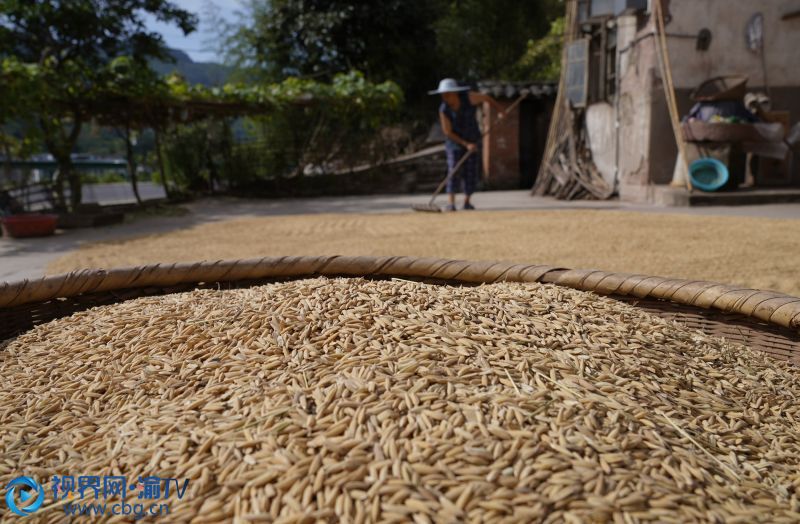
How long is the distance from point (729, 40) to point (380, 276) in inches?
270

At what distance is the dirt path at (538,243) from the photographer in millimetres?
3195

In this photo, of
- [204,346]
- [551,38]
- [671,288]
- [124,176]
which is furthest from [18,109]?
[124,176]

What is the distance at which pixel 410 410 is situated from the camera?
3.14 feet

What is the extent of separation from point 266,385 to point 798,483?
2.85 ft

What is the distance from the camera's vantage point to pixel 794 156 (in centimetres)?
718

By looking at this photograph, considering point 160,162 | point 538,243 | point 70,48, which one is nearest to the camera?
point 538,243

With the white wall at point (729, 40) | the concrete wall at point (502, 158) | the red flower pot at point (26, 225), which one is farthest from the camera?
the concrete wall at point (502, 158)

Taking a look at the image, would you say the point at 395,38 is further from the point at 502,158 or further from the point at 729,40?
the point at 729,40

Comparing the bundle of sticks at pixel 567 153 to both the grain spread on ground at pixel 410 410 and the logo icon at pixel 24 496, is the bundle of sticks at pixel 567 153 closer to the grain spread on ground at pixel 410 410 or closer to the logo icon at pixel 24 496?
the grain spread on ground at pixel 410 410

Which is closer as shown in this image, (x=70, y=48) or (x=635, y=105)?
(x=635, y=105)

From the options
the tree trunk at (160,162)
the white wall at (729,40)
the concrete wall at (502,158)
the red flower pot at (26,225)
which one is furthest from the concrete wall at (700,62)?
the tree trunk at (160,162)

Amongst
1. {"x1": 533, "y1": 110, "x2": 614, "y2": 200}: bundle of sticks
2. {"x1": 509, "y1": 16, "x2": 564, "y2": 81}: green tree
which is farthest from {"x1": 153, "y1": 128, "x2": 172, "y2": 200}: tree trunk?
{"x1": 509, "y1": 16, "x2": 564, "y2": 81}: green tree

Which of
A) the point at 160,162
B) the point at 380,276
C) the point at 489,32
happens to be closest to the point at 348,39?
the point at 489,32

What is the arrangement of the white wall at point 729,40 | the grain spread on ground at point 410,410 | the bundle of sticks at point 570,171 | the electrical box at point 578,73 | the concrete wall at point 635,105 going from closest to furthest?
the grain spread on ground at point 410,410 → the white wall at point 729,40 → the concrete wall at point 635,105 → the bundle of sticks at point 570,171 → the electrical box at point 578,73
